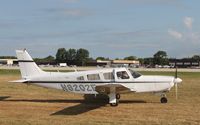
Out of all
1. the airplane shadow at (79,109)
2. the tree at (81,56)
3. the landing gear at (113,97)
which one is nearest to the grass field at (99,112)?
the airplane shadow at (79,109)

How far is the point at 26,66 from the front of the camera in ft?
63.4

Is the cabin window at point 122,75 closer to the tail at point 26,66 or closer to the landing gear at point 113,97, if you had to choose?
the landing gear at point 113,97

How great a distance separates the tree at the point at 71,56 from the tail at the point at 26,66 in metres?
165

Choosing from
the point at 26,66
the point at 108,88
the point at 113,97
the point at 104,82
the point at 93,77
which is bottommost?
the point at 113,97

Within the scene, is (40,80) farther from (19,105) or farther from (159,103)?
(159,103)

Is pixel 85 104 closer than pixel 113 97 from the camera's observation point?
No

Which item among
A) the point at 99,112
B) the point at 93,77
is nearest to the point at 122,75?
the point at 93,77

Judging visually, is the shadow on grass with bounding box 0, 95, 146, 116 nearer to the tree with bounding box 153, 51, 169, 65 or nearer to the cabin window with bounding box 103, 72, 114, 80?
the cabin window with bounding box 103, 72, 114, 80

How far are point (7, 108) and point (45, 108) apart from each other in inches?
64.5

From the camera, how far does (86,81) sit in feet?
59.9

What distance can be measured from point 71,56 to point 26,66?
17328cm

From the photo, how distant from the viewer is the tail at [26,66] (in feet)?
63.2

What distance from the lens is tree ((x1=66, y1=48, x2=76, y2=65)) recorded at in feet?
614

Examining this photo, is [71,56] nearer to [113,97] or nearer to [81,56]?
[81,56]
